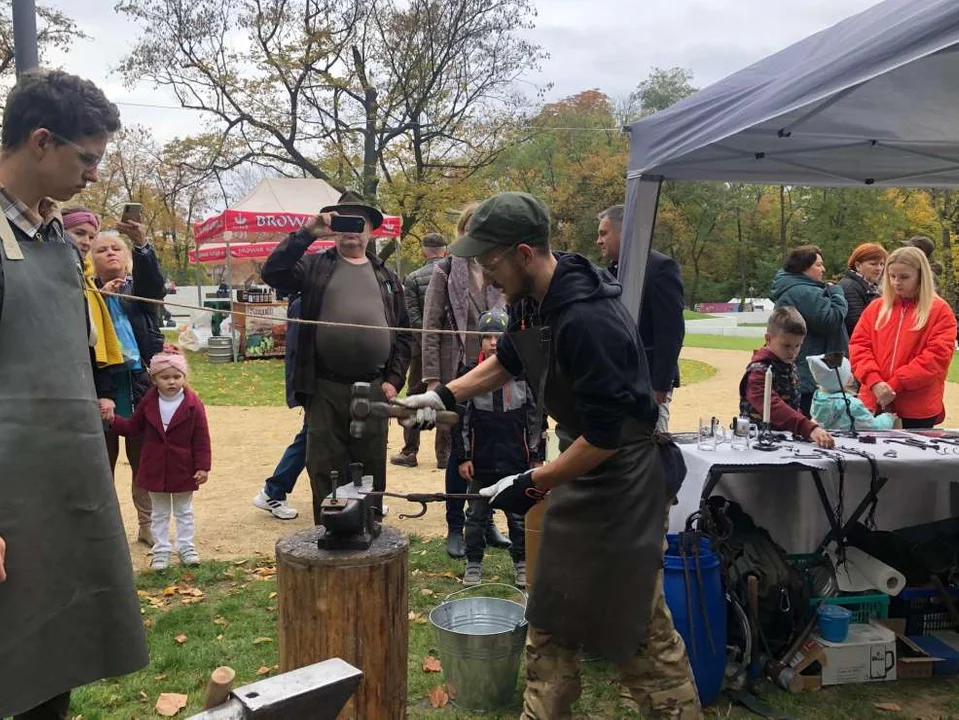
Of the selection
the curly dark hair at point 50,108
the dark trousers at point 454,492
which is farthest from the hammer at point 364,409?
the dark trousers at point 454,492

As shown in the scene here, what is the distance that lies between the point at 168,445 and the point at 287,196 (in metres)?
11.9

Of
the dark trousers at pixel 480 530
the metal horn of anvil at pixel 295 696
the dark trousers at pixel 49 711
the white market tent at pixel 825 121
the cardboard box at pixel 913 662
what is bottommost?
the cardboard box at pixel 913 662

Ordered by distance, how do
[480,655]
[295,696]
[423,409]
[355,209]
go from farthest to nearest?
[355,209]
[480,655]
[423,409]
[295,696]

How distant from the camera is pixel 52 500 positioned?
6.27ft

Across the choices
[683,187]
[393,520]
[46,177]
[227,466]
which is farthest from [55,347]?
[683,187]

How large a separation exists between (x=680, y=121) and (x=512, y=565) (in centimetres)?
286

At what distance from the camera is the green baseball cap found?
2320 millimetres

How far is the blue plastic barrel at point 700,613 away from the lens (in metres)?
3.27

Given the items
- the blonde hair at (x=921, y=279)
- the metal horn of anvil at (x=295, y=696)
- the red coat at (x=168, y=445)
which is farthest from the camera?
the blonde hair at (x=921, y=279)


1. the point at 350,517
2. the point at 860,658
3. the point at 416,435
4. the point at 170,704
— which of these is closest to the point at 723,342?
the point at 416,435

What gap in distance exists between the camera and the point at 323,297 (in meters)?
4.28

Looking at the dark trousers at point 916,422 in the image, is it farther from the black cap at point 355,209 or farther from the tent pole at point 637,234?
the black cap at point 355,209

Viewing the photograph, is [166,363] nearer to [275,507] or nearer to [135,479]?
[135,479]

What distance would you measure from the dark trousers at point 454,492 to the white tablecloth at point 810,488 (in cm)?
138
